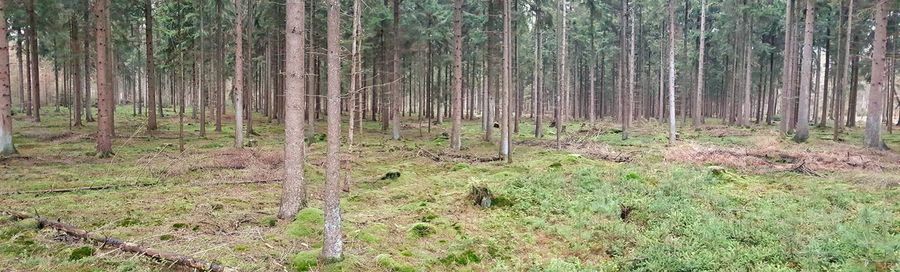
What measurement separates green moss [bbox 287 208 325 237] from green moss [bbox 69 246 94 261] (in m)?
2.43

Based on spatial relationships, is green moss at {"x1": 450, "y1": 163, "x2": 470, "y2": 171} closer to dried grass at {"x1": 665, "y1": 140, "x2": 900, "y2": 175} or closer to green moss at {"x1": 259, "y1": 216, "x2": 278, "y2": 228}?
dried grass at {"x1": 665, "y1": 140, "x2": 900, "y2": 175}

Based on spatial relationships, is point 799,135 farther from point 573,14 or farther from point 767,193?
point 573,14

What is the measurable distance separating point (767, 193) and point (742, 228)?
355 centimetres

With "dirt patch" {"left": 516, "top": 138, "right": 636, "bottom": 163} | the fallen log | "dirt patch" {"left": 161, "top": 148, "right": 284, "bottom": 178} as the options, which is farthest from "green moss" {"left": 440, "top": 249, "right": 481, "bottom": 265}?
"dirt patch" {"left": 516, "top": 138, "right": 636, "bottom": 163}

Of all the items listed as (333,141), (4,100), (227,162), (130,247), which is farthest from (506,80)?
(4,100)

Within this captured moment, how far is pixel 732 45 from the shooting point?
36.4 m

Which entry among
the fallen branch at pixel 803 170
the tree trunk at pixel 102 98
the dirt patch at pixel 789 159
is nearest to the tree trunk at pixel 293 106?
the tree trunk at pixel 102 98

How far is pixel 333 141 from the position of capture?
630cm

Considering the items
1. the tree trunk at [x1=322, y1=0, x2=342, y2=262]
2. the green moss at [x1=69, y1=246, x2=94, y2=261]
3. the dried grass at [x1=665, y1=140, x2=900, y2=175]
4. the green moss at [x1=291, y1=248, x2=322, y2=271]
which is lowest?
the green moss at [x1=291, y1=248, x2=322, y2=271]

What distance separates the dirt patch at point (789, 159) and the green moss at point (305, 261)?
12620 millimetres

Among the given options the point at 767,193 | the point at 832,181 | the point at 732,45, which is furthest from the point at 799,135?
the point at 732,45

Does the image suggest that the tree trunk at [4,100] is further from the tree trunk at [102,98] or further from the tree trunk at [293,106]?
the tree trunk at [293,106]

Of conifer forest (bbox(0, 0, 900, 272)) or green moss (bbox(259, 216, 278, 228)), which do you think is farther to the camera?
green moss (bbox(259, 216, 278, 228))

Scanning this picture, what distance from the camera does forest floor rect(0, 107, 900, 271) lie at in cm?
684
